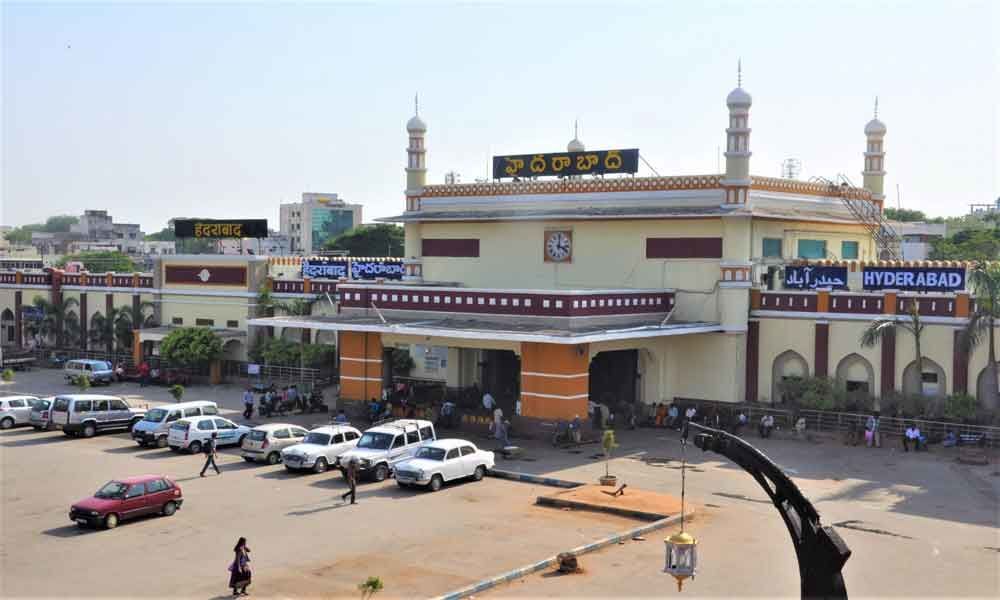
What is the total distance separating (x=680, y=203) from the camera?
42438mm

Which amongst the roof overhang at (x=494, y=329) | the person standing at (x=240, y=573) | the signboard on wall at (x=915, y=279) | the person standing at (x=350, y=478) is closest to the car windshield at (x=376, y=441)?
the person standing at (x=350, y=478)

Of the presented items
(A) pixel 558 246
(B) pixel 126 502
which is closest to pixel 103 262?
→ (A) pixel 558 246

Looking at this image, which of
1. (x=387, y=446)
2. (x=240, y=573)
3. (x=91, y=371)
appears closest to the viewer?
(x=240, y=573)

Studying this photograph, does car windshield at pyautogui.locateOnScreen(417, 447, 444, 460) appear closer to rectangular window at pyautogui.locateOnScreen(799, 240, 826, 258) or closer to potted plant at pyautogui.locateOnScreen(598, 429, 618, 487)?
potted plant at pyautogui.locateOnScreen(598, 429, 618, 487)

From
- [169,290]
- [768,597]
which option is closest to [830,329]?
[768,597]

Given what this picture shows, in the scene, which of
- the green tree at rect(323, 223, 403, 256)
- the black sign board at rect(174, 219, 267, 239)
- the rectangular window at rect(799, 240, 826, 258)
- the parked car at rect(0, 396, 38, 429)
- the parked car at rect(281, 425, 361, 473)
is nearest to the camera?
the parked car at rect(281, 425, 361, 473)

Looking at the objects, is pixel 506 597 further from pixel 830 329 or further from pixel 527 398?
pixel 830 329

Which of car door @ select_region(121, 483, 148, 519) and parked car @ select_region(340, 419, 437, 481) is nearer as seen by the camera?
car door @ select_region(121, 483, 148, 519)

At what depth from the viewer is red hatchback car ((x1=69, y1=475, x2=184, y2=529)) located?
80.9 ft

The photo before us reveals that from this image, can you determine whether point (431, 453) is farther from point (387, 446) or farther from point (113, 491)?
point (113, 491)

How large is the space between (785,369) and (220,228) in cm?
3124

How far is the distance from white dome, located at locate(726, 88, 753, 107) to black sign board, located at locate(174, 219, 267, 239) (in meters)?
25.4

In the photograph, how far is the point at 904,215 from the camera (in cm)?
12338

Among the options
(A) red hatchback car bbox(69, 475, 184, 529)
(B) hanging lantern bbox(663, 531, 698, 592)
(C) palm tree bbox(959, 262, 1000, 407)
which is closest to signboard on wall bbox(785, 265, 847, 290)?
(C) palm tree bbox(959, 262, 1000, 407)
